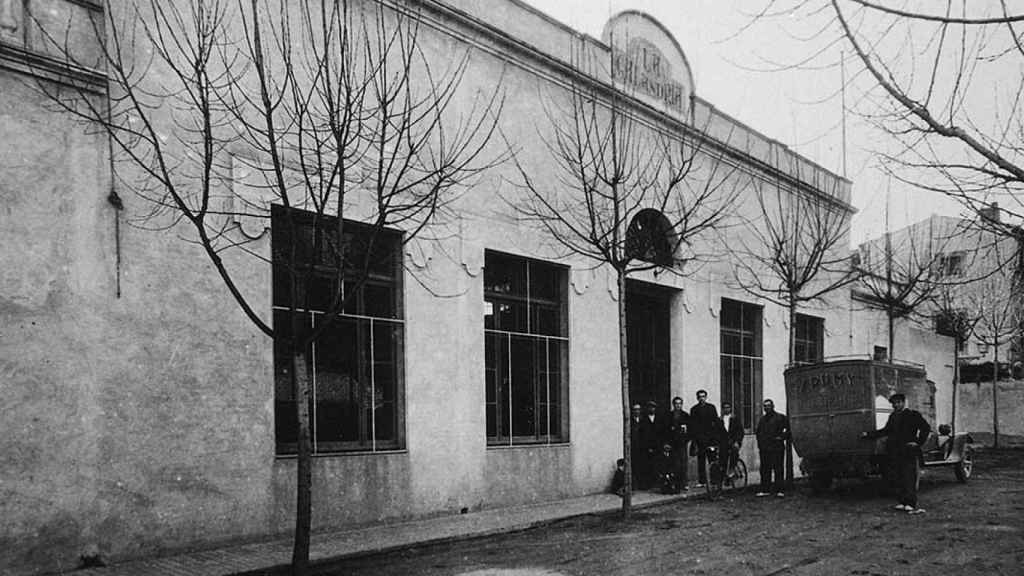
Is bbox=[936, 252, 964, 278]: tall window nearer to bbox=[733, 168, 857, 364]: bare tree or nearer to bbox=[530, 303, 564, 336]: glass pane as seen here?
bbox=[733, 168, 857, 364]: bare tree

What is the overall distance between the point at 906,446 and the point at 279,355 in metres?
8.83

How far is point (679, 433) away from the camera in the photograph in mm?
14352

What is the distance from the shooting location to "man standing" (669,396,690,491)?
1437 cm

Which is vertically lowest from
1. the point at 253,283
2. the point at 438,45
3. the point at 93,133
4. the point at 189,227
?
the point at 253,283

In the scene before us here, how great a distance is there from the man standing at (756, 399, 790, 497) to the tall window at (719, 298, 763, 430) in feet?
13.8

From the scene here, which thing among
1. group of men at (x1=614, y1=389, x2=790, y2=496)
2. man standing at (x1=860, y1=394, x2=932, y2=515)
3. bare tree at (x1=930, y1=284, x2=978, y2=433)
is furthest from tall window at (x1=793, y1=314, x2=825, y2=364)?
man standing at (x1=860, y1=394, x2=932, y2=515)

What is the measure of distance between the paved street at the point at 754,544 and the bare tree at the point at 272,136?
2.13m

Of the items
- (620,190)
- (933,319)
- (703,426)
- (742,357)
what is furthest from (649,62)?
(933,319)

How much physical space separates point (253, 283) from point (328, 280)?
3.78ft

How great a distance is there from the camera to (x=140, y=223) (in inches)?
332

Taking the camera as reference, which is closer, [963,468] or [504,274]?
[504,274]

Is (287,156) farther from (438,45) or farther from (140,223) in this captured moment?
(438,45)

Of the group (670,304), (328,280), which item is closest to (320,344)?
(328,280)

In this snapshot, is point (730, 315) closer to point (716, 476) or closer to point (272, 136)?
point (716, 476)
